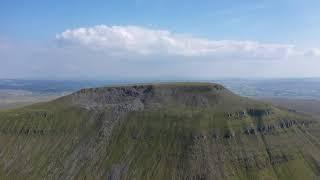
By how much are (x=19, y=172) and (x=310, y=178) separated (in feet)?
430

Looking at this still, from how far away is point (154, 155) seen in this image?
198125 mm

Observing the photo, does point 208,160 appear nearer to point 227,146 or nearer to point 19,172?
point 227,146

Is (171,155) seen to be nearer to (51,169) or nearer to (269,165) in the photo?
(269,165)

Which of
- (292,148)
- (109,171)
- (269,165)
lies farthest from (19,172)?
(292,148)

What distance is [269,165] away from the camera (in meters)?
188

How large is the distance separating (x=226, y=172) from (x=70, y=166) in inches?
2833

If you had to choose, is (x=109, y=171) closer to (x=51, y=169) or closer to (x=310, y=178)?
(x=51, y=169)

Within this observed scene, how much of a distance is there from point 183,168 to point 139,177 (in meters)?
20.0

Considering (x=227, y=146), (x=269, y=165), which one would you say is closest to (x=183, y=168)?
(x=227, y=146)

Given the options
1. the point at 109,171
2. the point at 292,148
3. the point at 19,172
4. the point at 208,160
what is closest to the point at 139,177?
the point at 109,171

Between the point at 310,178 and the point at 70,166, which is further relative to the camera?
the point at 70,166

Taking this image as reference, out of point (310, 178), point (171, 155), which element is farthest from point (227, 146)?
point (310, 178)

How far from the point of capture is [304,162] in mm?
189125

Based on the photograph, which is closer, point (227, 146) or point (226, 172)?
point (226, 172)
